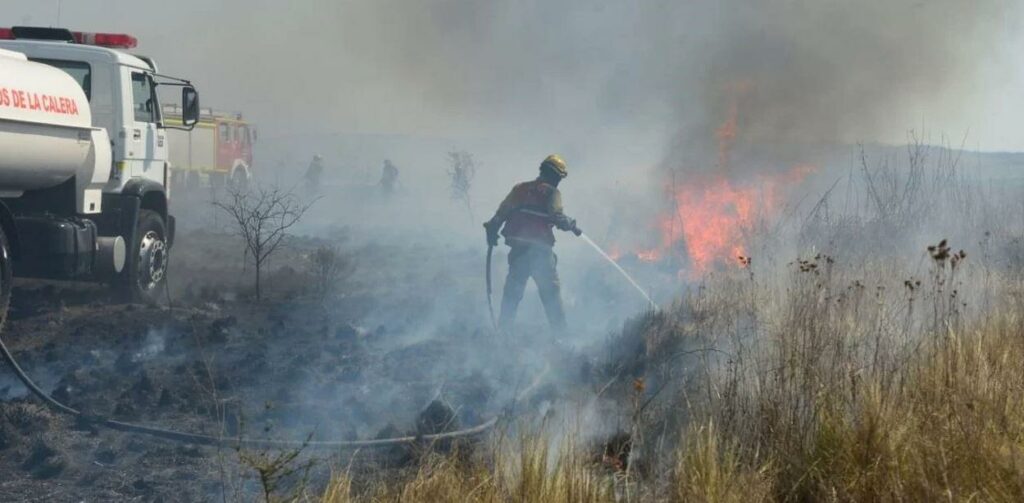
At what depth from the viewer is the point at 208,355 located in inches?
339

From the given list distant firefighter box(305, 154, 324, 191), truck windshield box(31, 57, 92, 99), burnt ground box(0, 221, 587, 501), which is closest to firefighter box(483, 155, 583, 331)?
burnt ground box(0, 221, 587, 501)

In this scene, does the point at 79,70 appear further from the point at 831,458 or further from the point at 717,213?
the point at 831,458

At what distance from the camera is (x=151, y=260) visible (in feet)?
37.6

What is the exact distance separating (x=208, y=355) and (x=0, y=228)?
2118 millimetres

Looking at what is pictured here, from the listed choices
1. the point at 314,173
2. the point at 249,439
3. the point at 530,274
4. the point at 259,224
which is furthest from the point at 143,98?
the point at 314,173

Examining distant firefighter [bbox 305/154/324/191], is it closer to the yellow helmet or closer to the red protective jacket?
the red protective jacket

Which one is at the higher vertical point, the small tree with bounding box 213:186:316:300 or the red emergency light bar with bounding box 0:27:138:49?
the red emergency light bar with bounding box 0:27:138:49

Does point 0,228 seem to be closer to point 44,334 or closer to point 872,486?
point 44,334

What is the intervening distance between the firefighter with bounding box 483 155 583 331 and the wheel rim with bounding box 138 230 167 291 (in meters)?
4.25

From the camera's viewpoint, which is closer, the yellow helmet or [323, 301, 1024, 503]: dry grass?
[323, 301, 1024, 503]: dry grass

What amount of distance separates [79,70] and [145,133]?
0.96m

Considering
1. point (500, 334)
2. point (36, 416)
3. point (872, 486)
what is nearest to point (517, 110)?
point (500, 334)

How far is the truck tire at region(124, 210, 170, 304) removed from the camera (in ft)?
36.2

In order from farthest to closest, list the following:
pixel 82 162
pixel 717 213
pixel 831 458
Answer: pixel 717 213
pixel 82 162
pixel 831 458
